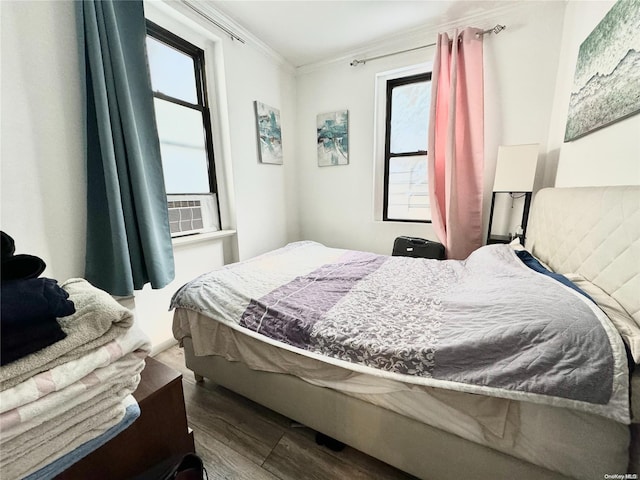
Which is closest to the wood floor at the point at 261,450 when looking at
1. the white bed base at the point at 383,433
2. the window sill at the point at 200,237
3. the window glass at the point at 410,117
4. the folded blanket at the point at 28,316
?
the white bed base at the point at 383,433

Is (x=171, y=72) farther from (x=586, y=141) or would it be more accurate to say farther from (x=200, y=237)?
(x=586, y=141)

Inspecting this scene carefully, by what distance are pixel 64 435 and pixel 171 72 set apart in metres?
2.47

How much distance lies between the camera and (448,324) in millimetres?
993

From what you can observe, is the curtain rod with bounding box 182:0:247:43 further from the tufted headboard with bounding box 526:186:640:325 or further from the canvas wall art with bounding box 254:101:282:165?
the tufted headboard with bounding box 526:186:640:325

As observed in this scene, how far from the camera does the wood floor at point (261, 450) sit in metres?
1.07

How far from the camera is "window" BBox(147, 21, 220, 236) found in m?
1.99

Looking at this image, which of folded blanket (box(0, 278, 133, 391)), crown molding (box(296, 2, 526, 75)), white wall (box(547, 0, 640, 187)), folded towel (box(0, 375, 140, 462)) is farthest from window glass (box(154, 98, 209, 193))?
white wall (box(547, 0, 640, 187))

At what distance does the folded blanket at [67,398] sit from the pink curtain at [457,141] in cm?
243

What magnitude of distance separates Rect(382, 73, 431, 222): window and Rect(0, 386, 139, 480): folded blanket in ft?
8.94

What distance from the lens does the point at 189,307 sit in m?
1.38

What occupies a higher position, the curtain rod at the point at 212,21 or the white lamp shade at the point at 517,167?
the curtain rod at the point at 212,21

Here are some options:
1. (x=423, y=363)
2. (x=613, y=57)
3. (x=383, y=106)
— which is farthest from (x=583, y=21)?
(x=423, y=363)

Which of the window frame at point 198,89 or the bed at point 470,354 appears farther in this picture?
the window frame at point 198,89

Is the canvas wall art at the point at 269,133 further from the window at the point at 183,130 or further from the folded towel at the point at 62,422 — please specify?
the folded towel at the point at 62,422
